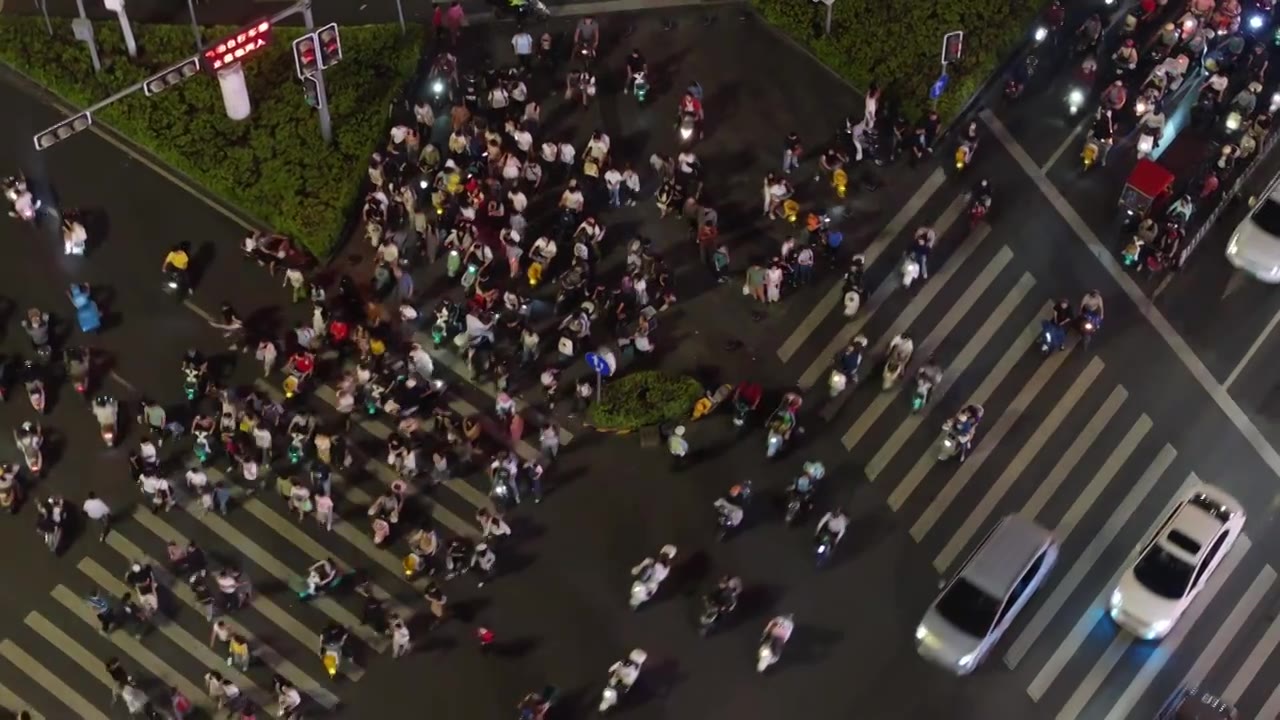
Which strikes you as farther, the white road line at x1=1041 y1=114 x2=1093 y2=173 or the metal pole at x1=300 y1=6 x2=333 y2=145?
the white road line at x1=1041 y1=114 x2=1093 y2=173

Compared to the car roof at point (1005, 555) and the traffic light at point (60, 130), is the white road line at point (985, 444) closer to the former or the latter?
the car roof at point (1005, 555)

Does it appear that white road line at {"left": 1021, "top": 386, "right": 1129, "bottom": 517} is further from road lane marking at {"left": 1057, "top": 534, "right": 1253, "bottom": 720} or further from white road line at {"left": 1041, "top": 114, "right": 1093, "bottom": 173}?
white road line at {"left": 1041, "top": 114, "right": 1093, "bottom": 173}

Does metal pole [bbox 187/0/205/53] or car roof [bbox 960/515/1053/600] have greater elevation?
metal pole [bbox 187/0/205/53]

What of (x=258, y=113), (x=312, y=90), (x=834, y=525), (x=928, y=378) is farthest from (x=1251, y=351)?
(x=258, y=113)

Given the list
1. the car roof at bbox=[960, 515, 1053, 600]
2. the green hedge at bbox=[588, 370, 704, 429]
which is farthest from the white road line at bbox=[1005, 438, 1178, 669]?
the green hedge at bbox=[588, 370, 704, 429]

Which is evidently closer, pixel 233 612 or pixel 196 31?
pixel 233 612

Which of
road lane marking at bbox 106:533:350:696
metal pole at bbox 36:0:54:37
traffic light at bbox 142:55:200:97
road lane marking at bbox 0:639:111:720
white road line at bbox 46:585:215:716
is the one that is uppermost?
traffic light at bbox 142:55:200:97

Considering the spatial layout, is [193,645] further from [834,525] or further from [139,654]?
[834,525]
